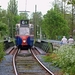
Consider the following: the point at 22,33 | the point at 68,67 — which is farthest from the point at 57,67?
the point at 22,33

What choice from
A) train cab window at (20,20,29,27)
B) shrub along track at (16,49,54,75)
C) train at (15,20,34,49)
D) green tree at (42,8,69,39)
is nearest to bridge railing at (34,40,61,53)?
train at (15,20,34,49)

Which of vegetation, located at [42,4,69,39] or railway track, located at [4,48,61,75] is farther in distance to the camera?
vegetation, located at [42,4,69,39]

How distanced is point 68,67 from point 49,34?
38347mm

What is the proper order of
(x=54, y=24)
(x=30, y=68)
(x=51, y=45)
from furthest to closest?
1. (x=54, y=24)
2. (x=51, y=45)
3. (x=30, y=68)

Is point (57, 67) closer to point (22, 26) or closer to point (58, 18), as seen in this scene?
point (22, 26)

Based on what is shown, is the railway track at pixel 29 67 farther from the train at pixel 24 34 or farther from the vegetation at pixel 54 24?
the vegetation at pixel 54 24

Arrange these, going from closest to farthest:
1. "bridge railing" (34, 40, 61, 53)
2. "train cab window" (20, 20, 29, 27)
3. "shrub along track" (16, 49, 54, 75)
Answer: "shrub along track" (16, 49, 54, 75) → "bridge railing" (34, 40, 61, 53) → "train cab window" (20, 20, 29, 27)

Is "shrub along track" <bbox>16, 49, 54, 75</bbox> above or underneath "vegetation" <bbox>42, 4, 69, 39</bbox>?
underneath

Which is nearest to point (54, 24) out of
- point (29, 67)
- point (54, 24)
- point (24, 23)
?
point (54, 24)

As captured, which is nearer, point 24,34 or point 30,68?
point 30,68

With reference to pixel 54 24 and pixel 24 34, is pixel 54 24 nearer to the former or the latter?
pixel 54 24

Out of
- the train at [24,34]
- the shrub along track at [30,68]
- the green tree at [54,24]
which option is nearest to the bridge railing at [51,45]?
the train at [24,34]

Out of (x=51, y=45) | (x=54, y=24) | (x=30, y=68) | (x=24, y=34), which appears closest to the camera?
(x=30, y=68)

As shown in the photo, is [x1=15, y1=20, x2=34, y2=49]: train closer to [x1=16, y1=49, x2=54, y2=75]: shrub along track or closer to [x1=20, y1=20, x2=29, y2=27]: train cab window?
[x1=20, y1=20, x2=29, y2=27]: train cab window
